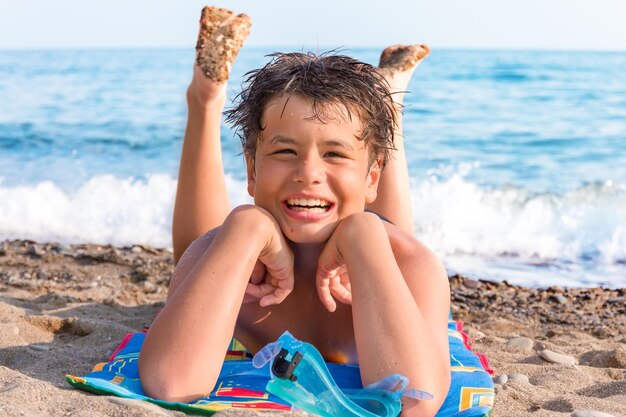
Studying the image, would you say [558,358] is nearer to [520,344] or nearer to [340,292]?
[520,344]

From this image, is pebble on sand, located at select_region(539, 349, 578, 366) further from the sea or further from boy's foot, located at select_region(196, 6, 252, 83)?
boy's foot, located at select_region(196, 6, 252, 83)

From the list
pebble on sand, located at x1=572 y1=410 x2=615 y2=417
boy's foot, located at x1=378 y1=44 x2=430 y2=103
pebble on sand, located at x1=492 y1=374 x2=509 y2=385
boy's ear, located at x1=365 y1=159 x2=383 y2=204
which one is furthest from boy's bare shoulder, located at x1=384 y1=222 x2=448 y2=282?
boy's foot, located at x1=378 y1=44 x2=430 y2=103

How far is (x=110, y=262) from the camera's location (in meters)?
5.57

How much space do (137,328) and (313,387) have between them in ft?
5.73

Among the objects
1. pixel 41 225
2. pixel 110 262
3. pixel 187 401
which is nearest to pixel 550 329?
pixel 187 401

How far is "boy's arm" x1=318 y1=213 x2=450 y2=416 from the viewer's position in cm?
244

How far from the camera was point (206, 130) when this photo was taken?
3.73m

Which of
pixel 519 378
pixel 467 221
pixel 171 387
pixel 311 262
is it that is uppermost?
pixel 311 262

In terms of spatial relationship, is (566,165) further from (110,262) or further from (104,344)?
(104,344)

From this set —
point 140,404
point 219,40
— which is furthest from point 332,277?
point 219,40

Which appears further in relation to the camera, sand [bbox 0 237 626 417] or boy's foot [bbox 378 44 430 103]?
boy's foot [bbox 378 44 430 103]

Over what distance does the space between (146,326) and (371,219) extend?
1.77 m

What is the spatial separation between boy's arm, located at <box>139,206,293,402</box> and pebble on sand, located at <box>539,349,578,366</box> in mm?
1697

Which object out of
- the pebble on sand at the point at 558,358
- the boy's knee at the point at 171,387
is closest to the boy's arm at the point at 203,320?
the boy's knee at the point at 171,387
